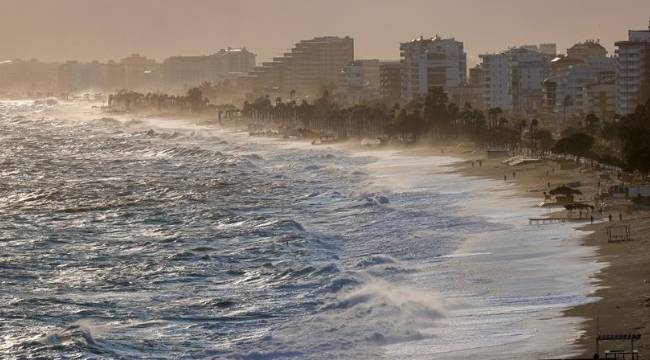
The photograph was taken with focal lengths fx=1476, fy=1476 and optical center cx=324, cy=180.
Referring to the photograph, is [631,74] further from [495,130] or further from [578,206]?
[578,206]

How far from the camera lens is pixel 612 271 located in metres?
54.3

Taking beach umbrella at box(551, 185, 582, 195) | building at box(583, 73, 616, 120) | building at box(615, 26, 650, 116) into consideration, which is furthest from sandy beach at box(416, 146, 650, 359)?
building at box(583, 73, 616, 120)

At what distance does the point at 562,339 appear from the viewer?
4272 cm

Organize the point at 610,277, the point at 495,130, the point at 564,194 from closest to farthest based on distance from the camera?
the point at 610,277, the point at 564,194, the point at 495,130

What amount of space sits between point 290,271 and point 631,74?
130815 millimetres

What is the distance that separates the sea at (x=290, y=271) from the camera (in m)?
44.9

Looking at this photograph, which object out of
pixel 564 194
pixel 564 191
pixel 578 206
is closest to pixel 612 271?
pixel 578 206

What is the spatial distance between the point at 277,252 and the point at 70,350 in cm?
2211

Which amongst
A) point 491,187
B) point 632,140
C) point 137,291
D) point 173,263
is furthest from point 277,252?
point 632,140

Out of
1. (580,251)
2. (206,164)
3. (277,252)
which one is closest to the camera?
(580,251)

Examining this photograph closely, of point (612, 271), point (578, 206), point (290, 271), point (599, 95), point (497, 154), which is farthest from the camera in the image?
point (599, 95)

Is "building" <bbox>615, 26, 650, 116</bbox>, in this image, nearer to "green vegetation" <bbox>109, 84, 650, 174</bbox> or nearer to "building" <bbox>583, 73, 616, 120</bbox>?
"building" <bbox>583, 73, 616, 120</bbox>

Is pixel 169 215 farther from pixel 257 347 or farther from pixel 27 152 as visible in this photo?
pixel 27 152

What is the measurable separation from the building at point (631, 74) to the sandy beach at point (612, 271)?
7868cm
